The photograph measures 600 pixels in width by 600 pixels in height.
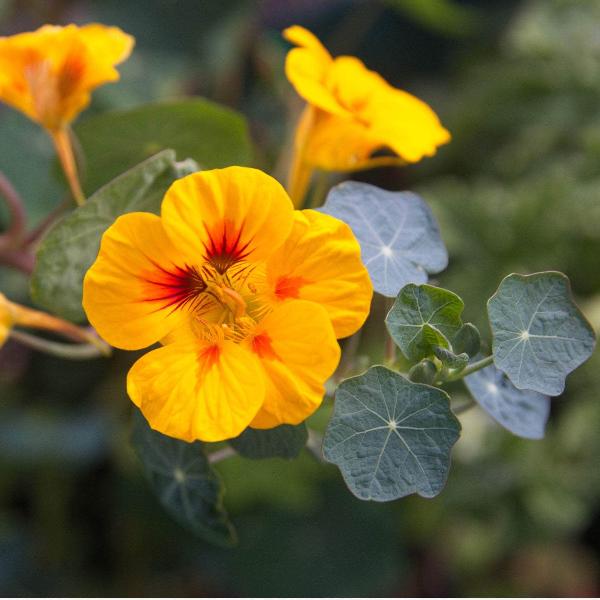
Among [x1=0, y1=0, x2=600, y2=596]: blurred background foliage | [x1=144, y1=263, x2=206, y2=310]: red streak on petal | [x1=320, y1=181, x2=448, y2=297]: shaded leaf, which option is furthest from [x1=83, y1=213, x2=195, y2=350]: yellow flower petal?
[x1=0, y1=0, x2=600, y2=596]: blurred background foliage

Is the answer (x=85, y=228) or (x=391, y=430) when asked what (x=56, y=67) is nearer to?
(x=85, y=228)

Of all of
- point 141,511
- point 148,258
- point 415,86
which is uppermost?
point 148,258

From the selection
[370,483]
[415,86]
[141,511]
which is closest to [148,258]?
[370,483]

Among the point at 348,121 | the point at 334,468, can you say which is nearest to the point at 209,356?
the point at 348,121

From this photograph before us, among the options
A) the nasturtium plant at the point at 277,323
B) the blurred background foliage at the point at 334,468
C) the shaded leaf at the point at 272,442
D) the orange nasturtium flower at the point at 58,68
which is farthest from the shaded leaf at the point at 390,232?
the blurred background foliage at the point at 334,468

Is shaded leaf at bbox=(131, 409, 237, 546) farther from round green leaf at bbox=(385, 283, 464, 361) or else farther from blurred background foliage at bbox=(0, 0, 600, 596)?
blurred background foliage at bbox=(0, 0, 600, 596)

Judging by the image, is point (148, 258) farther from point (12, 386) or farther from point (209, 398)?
point (12, 386)
